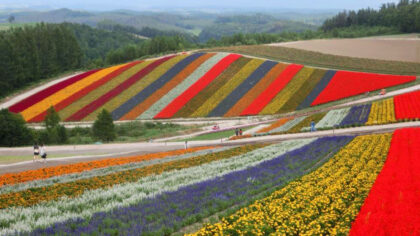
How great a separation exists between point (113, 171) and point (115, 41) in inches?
7101

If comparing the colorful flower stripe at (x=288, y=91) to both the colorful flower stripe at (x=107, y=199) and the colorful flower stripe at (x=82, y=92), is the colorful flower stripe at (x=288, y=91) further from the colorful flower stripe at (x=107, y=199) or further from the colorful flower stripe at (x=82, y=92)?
the colorful flower stripe at (x=107, y=199)

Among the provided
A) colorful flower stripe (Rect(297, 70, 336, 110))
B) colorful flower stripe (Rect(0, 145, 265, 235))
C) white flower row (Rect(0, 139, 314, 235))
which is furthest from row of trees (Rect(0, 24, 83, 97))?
white flower row (Rect(0, 139, 314, 235))

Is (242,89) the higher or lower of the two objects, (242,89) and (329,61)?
the lower

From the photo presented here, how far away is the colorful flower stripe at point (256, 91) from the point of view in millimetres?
61162

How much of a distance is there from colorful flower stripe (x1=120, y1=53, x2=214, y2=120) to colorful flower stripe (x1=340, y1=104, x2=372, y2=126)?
32.8 metres

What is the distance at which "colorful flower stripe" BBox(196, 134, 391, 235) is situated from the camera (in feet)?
35.0

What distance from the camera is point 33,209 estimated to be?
47.5 feet

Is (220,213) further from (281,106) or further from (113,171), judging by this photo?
(281,106)

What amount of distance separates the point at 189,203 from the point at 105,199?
11.5 ft

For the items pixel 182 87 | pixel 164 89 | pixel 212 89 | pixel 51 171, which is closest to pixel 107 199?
pixel 51 171

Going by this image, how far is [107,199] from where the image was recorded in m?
16.0

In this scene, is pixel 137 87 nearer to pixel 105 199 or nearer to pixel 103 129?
pixel 103 129

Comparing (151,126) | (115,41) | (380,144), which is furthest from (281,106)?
(115,41)

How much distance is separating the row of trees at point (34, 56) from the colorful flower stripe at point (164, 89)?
36.0 m
